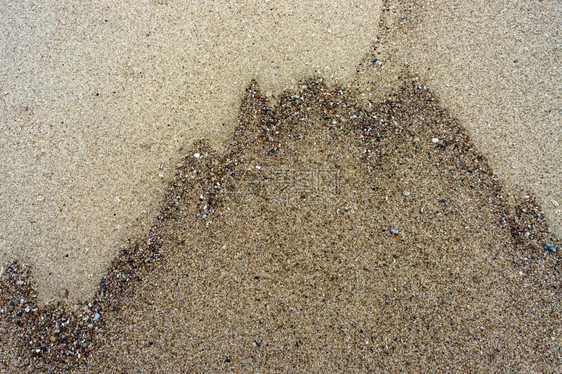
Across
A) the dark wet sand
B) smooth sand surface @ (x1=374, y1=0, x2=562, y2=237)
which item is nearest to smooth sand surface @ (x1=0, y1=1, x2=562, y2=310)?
smooth sand surface @ (x1=374, y1=0, x2=562, y2=237)

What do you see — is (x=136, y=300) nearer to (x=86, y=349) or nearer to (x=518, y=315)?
(x=86, y=349)

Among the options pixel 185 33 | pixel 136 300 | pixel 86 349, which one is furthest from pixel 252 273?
pixel 185 33

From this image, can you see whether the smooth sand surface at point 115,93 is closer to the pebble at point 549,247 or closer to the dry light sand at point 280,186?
the dry light sand at point 280,186

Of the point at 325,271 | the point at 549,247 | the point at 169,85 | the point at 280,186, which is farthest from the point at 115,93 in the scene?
the point at 549,247

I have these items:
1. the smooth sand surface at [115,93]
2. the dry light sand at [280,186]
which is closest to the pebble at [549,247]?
the dry light sand at [280,186]

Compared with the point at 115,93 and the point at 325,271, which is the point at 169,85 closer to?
the point at 115,93

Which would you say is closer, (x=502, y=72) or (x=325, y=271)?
(x=325, y=271)
